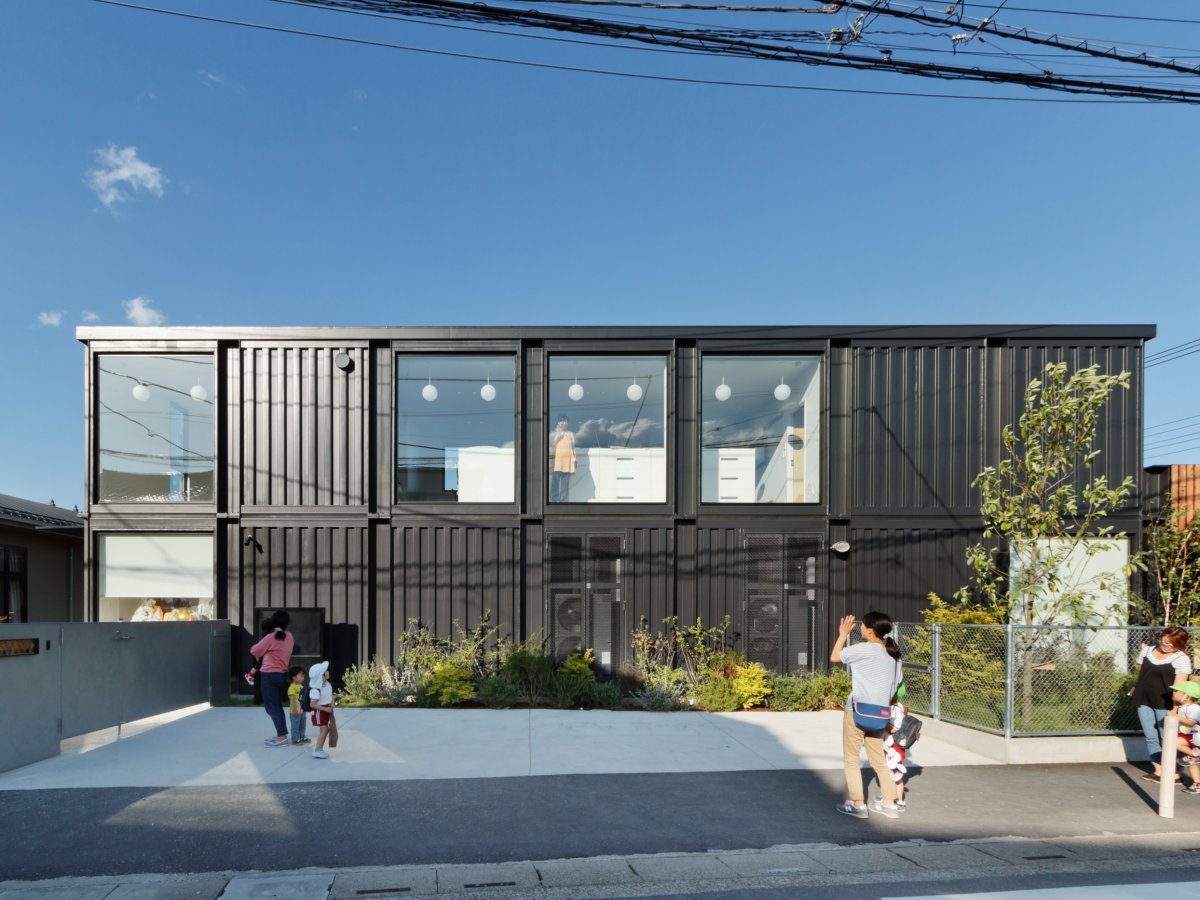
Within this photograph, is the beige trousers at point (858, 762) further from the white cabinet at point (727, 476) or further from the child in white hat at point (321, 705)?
the white cabinet at point (727, 476)

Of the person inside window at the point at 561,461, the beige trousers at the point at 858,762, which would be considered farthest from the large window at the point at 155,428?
the beige trousers at the point at 858,762

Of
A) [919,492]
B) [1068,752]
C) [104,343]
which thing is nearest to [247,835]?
[1068,752]

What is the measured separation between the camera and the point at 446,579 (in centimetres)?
1159

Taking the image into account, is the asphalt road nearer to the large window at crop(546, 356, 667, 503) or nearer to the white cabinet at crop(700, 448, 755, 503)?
the white cabinet at crop(700, 448, 755, 503)

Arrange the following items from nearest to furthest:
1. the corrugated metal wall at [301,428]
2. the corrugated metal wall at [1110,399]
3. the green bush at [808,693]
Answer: the green bush at [808,693] → the corrugated metal wall at [1110,399] → the corrugated metal wall at [301,428]

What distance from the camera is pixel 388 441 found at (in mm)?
11883

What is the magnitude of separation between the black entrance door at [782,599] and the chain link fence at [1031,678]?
2132 millimetres

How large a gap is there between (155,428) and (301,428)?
8.01 feet

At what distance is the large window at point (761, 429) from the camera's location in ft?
39.1

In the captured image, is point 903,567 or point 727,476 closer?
point 903,567

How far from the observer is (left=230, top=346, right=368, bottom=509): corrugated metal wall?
11688 millimetres

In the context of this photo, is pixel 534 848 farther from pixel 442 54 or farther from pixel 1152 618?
pixel 1152 618

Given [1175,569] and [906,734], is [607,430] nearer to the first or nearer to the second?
[906,734]

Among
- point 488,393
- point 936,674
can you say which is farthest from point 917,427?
point 488,393
